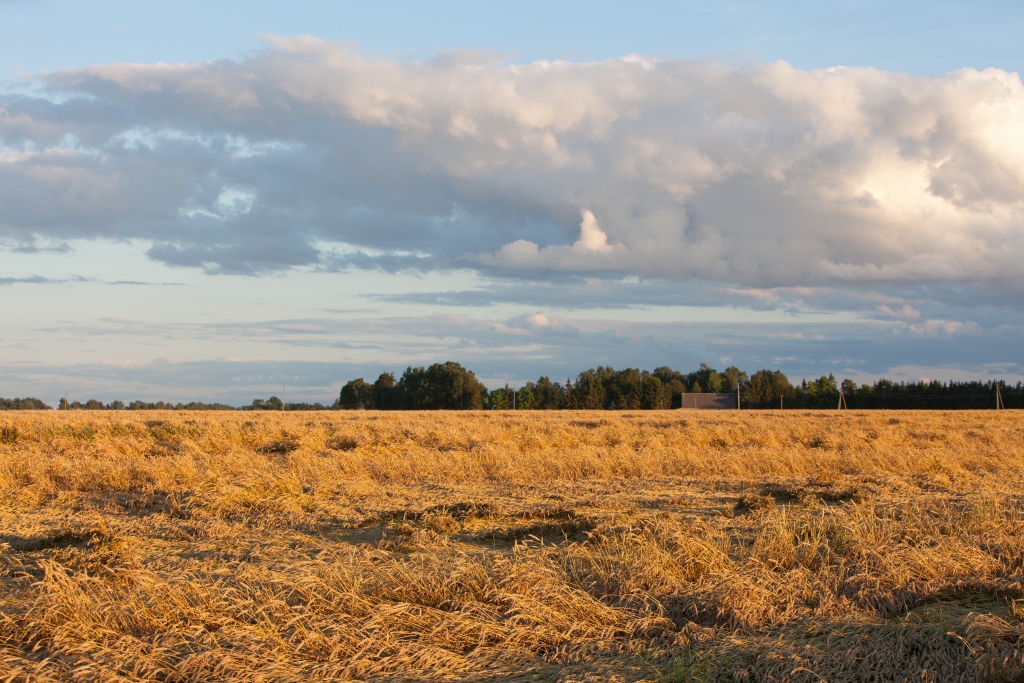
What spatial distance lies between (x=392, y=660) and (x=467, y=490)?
826 centimetres

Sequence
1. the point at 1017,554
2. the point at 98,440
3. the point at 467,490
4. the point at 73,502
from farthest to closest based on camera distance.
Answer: the point at 98,440 → the point at 467,490 → the point at 73,502 → the point at 1017,554

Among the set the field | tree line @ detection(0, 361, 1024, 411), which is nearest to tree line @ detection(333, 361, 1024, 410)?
tree line @ detection(0, 361, 1024, 411)

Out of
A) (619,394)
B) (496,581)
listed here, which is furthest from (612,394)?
(496,581)

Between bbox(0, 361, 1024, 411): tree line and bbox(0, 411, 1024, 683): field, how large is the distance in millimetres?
95778

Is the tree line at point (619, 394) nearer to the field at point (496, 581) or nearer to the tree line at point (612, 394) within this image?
the tree line at point (612, 394)

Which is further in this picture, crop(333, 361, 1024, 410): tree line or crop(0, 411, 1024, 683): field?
crop(333, 361, 1024, 410): tree line

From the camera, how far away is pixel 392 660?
5062 mm

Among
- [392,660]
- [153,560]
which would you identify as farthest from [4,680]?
[153,560]

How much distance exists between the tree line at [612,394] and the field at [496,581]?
95.8 m

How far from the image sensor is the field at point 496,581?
5.07m

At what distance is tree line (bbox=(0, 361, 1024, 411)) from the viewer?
353ft

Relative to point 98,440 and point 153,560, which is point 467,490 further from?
point 98,440

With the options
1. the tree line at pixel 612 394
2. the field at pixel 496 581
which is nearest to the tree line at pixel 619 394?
the tree line at pixel 612 394

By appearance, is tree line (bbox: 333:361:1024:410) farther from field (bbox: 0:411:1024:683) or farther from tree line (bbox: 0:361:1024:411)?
field (bbox: 0:411:1024:683)
